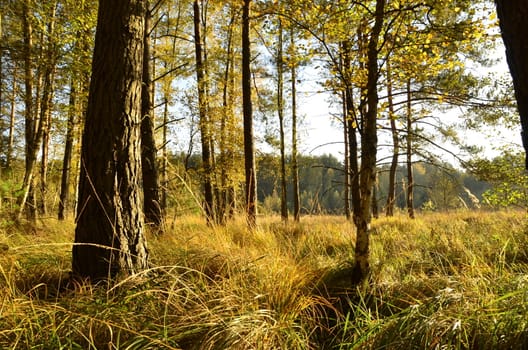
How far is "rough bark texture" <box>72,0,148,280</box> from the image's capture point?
7.10ft

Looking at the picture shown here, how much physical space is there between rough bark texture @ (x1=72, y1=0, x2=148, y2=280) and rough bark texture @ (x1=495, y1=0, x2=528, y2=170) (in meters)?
2.26

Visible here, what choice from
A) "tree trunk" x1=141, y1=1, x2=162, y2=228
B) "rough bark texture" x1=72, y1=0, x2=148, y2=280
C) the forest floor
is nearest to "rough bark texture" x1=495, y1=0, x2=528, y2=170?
the forest floor

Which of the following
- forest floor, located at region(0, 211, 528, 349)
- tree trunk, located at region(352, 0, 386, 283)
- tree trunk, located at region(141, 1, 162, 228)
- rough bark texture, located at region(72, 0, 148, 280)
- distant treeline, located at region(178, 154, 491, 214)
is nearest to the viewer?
forest floor, located at region(0, 211, 528, 349)

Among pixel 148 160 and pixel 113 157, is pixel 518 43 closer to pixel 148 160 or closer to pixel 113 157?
pixel 113 157

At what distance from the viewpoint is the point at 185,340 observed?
1521mm

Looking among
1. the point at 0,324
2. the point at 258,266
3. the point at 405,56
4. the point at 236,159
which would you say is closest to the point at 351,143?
the point at 236,159

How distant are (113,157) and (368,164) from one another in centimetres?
195

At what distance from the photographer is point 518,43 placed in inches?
50.4

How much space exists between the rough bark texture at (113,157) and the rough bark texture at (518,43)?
2258 mm

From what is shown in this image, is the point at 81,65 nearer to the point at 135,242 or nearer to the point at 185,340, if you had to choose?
the point at 135,242

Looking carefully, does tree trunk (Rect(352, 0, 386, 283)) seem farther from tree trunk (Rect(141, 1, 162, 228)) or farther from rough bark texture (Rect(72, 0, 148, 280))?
tree trunk (Rect(141, 1, 162, 228))

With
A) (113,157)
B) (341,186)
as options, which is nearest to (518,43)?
(113,157)

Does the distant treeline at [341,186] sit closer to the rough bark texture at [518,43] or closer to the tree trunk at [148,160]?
the rough bark texture at [518,43]

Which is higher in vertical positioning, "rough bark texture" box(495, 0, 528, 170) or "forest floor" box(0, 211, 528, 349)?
"rough bark texture" box(495, 0, 528, 170)
